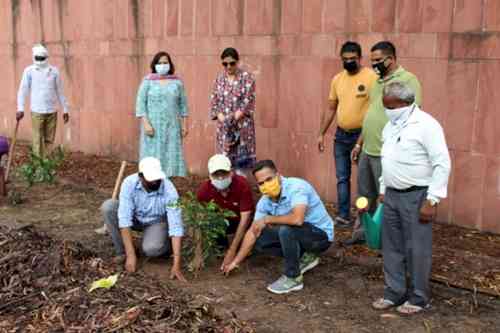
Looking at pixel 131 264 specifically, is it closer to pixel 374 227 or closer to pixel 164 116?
pixel 374 227

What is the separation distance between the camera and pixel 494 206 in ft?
19.0

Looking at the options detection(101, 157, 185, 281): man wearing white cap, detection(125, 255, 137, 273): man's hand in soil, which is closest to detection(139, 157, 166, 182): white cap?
detection(101, 157, 185, 281): man wearing white cap

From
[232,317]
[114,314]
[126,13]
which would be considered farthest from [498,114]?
[126,13]

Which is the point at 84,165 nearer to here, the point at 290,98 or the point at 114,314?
the point at 290,98

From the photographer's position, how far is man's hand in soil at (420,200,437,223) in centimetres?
402

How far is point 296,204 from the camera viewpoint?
15.6 ft

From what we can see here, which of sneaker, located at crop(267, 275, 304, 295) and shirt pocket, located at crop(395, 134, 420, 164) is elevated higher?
shirt pocket, located at crop(395, 134, 420, 164)

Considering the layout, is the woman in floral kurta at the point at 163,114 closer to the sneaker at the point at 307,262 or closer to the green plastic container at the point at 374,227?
the sneaker at the point at 307,262

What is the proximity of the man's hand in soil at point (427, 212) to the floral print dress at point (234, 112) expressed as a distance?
2.84 metres

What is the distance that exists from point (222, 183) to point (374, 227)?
1270 millimetres

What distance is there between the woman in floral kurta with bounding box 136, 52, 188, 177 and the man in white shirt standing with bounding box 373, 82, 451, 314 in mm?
3044

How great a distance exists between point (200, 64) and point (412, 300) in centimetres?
496

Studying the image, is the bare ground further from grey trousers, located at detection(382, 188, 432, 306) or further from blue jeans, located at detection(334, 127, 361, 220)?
blue jeans, located at detection(334, 127, 361, 220)

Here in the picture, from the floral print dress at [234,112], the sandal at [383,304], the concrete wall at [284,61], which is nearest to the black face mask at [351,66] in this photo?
the concrete wall at [284,61]
